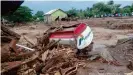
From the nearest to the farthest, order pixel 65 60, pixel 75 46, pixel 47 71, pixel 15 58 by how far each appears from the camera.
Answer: pixel 15 58, pixel 47 71, pixel 65 60, pixel 75 46

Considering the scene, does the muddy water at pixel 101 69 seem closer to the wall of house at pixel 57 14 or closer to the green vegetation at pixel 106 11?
the wall of house at pixel 57 14

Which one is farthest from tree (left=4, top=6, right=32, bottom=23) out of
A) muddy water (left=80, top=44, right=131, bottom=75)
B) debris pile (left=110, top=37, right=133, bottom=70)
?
muddy water (left=80, top=44, right=131, bottom=75)

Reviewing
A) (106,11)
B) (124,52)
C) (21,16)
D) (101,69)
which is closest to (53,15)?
(21,16)

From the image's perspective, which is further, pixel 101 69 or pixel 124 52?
pixel 124 52

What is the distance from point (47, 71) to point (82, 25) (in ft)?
16.0

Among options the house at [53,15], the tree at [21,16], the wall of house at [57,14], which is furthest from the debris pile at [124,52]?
the wall of house at [57,14]

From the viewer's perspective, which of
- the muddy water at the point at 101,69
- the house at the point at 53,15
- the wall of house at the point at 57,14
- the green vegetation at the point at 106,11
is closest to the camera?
the muddy water at the point at 101,69

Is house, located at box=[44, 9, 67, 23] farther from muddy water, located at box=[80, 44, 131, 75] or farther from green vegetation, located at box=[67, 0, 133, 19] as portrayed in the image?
muddy water, located at box=[80, 44, 131, 75]

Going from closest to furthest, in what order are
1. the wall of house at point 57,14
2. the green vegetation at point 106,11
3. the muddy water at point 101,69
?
the muddy water at point 101,69 < the wall of house at point 57,14 < the green vegetation at point 106,11

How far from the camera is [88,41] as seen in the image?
12.0 m

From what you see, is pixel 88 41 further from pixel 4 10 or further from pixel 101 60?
pixel 4 10

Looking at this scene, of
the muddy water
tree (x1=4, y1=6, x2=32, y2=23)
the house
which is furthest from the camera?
the house

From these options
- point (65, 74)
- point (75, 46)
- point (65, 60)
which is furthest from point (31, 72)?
point (75, 46)

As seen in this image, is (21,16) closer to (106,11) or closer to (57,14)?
(57,14)
